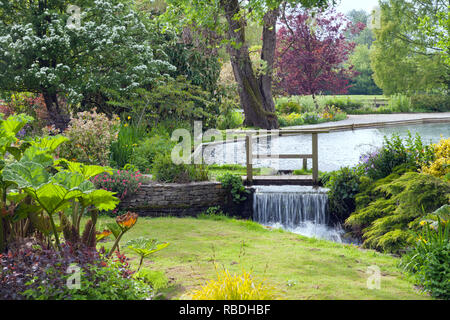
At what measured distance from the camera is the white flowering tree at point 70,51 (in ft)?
40.2

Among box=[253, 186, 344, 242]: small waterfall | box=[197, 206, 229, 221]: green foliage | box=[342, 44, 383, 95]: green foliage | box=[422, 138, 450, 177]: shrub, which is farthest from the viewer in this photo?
box=[342, 44, 383, 95]: green foliage

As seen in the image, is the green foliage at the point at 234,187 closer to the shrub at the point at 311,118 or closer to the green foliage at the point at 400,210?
the green foliage at the point at 400,210

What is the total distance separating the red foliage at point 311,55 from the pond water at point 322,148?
7912 millimetres

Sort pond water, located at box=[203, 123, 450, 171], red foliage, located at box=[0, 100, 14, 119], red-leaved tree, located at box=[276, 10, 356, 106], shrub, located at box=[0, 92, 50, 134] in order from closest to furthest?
pond water, located at box=[203, 123, 450, 171] → shrub, located at box=[0, 92, 50, 134] → red foliage, located at box=[0, 100, 14, 119] → red-leaved tree, located at box=[276, 10, 356, 106]

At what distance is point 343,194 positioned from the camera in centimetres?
845

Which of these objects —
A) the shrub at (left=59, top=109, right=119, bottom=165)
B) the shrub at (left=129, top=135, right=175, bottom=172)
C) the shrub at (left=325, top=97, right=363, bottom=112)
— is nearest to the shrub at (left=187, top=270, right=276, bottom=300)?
the shrub at (left=59, top=109, right=119, bottom=165)

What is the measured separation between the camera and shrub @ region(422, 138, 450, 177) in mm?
7523

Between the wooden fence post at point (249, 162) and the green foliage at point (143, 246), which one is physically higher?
the wooden fence post at point (249, 162)

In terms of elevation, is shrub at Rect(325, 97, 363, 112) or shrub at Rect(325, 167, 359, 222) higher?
shrub at Rect(325, 97, 363, 112)

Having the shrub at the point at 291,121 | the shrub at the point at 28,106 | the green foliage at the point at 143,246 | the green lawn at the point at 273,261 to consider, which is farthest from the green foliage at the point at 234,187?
the shrub at the point at 291,121

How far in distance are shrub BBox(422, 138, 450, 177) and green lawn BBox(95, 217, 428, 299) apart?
7.04 ft

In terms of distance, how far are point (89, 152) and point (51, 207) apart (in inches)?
232

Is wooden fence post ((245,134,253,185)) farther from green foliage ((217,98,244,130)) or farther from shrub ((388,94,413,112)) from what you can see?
shrub ((388,94,413,112))
